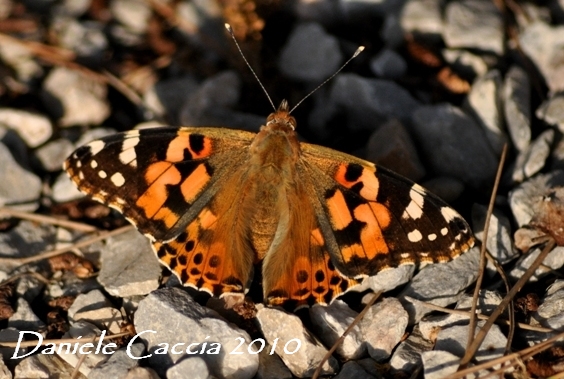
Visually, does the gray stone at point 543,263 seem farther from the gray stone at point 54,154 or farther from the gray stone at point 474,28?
the gray stone at point 54,154

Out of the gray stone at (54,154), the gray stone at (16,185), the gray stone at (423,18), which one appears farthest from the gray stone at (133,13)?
the gray stone at (423,18)

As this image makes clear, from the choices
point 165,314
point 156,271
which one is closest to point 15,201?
point 156,271

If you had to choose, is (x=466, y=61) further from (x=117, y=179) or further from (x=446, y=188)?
(x=117, y=179)

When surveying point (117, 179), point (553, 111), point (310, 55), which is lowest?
point (553, 111)

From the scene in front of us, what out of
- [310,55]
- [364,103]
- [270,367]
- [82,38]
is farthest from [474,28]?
[82,38]

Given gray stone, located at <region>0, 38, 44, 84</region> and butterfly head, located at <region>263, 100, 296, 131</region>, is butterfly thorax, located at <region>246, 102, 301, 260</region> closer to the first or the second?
butterfly head, located at <region>263, 100, 296, 131</region>

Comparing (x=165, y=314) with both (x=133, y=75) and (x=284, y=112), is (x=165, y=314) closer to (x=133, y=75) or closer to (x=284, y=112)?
(x=284, y=112)

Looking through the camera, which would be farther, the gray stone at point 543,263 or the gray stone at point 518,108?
the gray stone at point 518,108
